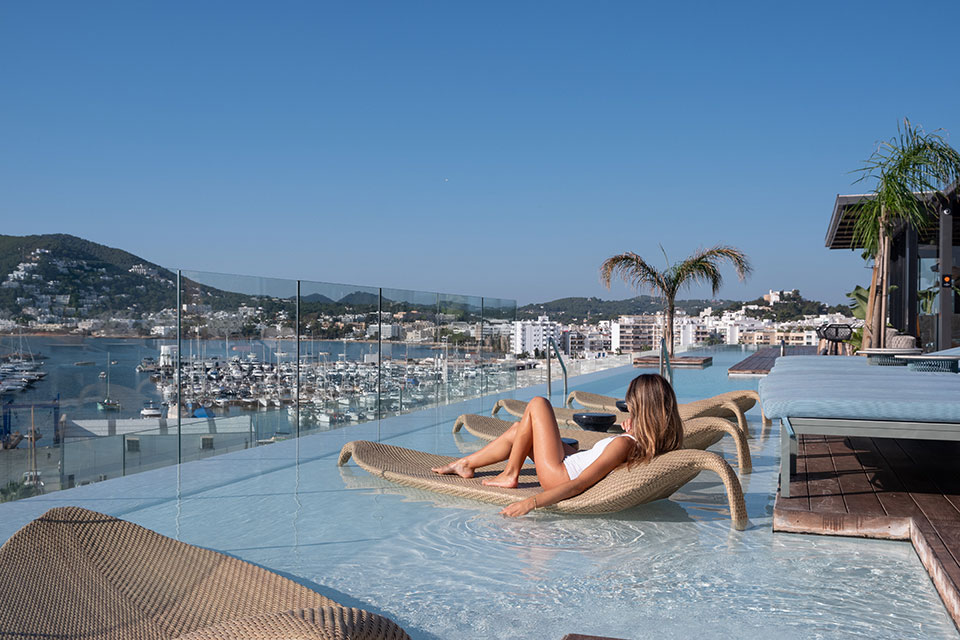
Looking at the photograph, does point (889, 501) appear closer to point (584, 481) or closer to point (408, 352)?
point (584, 481)

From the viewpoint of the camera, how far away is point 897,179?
8.52 m

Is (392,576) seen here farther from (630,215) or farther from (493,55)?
(630,215)

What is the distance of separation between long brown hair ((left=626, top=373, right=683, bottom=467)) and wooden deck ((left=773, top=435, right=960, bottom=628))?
1.96 feet

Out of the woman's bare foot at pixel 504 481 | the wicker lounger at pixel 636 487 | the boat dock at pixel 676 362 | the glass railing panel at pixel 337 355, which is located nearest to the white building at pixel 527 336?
the glass railing panel at pixel 337 355

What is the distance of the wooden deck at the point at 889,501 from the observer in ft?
9.20

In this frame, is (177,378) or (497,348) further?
(497,348)

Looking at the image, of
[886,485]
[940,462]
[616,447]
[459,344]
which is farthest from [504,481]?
[459,344]

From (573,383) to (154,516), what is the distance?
28.7 feet

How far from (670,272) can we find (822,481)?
1308cm

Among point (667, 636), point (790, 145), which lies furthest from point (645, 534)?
point (790, 145)

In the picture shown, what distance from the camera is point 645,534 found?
11.3 feet

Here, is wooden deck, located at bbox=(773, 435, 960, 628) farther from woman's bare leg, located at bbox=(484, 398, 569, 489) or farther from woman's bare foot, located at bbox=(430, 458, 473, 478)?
woman's bare foot, located at bbox=(430, 458, 473, 478)

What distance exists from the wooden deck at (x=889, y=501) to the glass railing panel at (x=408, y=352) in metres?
4.41

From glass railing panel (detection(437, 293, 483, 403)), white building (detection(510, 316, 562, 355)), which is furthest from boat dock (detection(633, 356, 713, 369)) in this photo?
glass railing panel (detection(437, 293, 483, 403))
